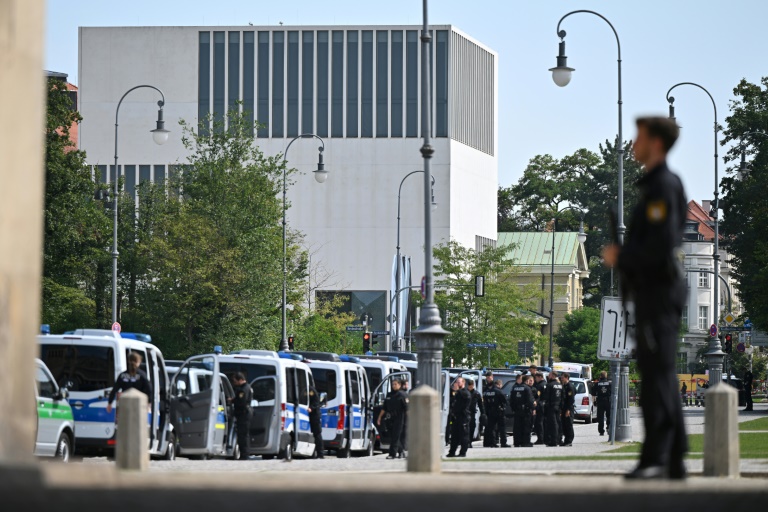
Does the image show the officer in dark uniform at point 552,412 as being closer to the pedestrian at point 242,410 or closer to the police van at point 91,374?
the pedestrian at point 242,410

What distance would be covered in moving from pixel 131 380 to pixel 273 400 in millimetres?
4680

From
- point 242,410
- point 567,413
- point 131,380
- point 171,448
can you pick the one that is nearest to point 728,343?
point 567,413

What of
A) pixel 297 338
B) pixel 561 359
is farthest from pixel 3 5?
pixel 561 359

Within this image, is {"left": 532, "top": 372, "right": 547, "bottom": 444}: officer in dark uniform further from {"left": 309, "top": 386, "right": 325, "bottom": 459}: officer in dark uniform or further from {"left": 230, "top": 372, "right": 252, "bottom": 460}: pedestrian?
{"left": 230, "top": 372, "right": 252, "bottom": 460}: pedestrian

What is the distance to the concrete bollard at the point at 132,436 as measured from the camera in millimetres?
16125

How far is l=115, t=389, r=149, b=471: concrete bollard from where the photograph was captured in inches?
635

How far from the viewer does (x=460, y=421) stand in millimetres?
28297

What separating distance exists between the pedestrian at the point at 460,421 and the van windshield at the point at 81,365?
6912 mm

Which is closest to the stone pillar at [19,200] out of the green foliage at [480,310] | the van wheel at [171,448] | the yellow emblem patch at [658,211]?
the yellow emblem patch at [658,211]

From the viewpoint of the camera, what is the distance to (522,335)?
255ft

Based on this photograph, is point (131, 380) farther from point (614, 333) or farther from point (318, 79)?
point (318, 79)

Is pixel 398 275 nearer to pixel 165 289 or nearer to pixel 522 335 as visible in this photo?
pixel 522 335

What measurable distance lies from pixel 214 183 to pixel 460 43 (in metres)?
50.2

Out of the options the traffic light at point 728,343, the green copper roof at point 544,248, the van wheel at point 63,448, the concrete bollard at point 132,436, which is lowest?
the van wheel at point 63,448
